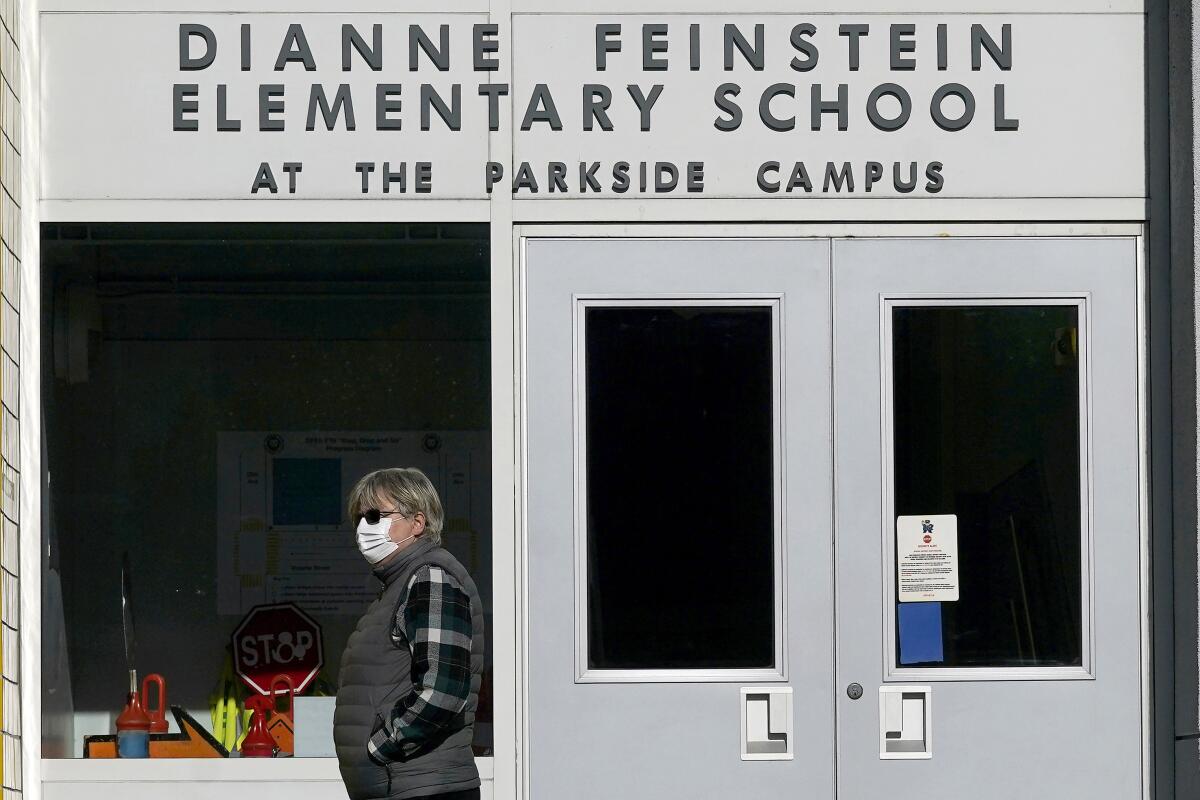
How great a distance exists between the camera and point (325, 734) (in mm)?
5645

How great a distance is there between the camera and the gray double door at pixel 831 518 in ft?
17.5

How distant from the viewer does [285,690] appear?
6.09 m

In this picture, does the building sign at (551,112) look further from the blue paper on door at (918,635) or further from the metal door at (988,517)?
the blue paper on door at (918,635)

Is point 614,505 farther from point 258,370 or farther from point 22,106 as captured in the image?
point 22,106

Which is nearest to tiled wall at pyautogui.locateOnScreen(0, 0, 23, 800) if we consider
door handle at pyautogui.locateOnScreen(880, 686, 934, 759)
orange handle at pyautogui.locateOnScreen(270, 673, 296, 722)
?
orange handle at pyautogui.locateOnScreen(270, 673, 296, 722)

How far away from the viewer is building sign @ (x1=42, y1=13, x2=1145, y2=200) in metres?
5.43

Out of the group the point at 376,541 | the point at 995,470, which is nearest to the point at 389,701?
the point at 376,541

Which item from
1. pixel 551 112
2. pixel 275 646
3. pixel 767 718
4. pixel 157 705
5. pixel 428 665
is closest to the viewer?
pixel 428 665

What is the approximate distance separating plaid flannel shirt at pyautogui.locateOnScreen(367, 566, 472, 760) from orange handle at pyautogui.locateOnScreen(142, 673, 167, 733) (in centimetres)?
175

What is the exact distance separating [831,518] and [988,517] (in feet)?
1.83

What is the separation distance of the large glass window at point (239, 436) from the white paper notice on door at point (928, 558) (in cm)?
166

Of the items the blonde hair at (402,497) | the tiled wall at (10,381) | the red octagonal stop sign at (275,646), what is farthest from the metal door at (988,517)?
the tiled wall at (10,381)

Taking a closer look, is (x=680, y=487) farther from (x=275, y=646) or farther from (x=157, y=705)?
(x=157, y=705)

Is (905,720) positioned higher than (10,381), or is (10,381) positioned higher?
(10,381)
